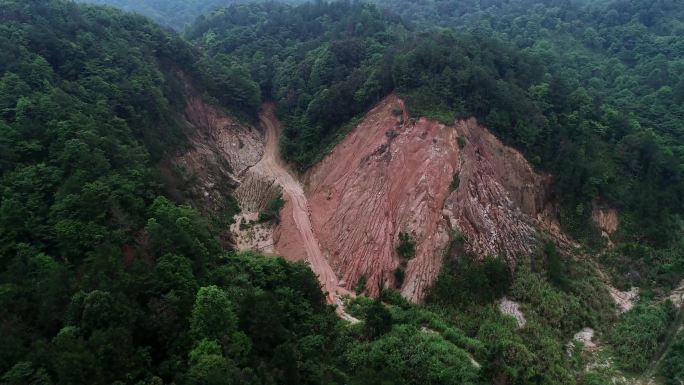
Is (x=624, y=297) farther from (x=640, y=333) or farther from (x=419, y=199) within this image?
(x=419, y=199)

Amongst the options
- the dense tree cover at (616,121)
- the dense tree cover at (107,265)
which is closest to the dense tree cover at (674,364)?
the dense tree cover at (616,121)

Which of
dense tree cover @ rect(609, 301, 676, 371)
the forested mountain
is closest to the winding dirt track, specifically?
the forested mountain

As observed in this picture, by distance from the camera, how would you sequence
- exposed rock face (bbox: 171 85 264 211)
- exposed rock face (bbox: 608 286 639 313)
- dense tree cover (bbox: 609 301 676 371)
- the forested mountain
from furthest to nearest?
1. exposed rock face (bbox: 171 85 264 211)
2. exposed rock face (bbox: 608 286 639 313)
3. dense tree cover (bbox: 609 301 676 371)
4. the forested mountain

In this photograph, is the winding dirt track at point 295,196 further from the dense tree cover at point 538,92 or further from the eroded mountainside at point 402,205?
the dense tree cover at point 538,92

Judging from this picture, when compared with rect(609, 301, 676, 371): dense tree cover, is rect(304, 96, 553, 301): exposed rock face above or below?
above

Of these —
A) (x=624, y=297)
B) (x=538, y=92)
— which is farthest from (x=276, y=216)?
(x=624, y=297)

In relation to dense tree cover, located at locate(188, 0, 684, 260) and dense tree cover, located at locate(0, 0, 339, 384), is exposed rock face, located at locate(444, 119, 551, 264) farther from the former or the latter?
dense tree cover, located at locate(0, 0, 339, 384)

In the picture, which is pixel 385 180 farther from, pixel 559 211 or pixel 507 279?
pixel 559 211
